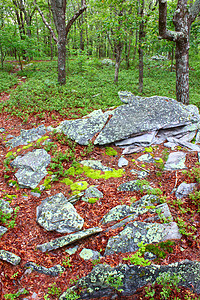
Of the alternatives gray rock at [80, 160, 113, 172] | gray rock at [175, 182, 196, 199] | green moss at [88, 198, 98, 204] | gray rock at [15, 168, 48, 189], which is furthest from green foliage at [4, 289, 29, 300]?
gray rock at [80, 160, 113, 172]

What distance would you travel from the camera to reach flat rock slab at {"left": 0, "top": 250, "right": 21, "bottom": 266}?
332 centimetres

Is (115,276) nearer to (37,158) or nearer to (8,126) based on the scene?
(37,158)

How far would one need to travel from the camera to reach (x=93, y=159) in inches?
250

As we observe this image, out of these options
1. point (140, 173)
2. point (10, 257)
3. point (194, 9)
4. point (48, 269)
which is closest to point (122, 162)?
point (140, 173)

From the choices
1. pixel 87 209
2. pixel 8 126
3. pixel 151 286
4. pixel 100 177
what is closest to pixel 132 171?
→ pixel 100 177

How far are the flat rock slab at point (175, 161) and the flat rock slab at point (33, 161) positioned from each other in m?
3.79

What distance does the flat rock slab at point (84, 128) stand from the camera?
275 inches

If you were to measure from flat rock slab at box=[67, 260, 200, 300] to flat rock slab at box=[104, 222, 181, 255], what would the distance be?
425mm

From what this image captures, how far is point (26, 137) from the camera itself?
774cm

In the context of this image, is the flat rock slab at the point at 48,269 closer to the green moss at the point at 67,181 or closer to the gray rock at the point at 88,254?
the gray rock at the point at 88,254

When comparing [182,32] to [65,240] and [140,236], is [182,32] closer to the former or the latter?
[140,236]

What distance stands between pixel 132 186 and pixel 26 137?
5035 millimetres

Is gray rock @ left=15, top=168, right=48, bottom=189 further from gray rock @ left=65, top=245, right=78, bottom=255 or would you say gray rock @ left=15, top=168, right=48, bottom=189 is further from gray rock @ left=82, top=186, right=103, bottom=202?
gray rock @ left=65, top=245, right=78, bottom=255

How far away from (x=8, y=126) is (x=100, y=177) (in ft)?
20.2
